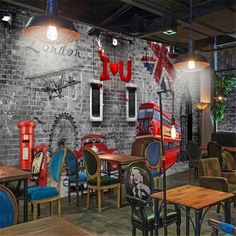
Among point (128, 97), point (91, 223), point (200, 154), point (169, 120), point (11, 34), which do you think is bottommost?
point (91, 223)

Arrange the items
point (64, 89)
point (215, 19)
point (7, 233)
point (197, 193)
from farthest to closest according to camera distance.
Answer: point (64, 89), point (215, 19), point (197, 193), point (7, 233)

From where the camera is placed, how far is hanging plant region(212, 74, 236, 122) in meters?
9.14

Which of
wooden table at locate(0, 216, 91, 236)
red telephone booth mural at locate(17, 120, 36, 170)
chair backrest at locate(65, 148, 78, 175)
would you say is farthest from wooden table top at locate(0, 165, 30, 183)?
wooden table at locate(0, 216, 91, 236)

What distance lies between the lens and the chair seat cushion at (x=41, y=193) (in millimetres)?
3562

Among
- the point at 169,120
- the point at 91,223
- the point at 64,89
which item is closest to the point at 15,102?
the point at 64,89

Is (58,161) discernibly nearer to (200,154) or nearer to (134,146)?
(134,146)

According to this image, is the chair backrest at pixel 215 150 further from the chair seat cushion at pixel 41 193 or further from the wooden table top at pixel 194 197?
the chair seat cushion at pixel 41 193

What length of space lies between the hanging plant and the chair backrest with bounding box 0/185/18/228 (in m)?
8.01

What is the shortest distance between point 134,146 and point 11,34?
3020 millimetres

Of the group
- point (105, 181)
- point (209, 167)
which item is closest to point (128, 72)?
point (105, 181)

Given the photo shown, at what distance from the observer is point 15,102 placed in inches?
190

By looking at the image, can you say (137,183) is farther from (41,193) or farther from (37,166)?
(37,166)

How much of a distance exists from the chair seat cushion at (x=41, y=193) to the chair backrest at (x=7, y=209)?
1613mm

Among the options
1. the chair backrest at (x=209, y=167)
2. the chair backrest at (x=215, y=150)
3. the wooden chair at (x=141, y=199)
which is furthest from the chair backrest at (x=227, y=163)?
the wooden chair at (x=141, y=199)
